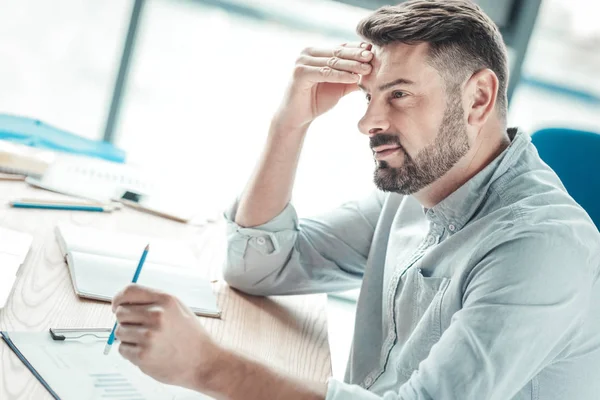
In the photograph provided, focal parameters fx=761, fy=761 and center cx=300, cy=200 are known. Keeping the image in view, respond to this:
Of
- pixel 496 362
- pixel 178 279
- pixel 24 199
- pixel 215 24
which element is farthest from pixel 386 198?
pixel 215 24

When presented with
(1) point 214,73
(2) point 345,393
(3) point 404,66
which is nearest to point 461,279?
(2) point 345,393

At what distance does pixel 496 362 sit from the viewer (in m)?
1.00

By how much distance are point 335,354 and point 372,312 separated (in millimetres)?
1404

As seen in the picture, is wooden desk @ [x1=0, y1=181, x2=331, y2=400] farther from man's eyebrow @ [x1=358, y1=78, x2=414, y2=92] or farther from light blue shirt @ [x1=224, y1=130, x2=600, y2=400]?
man's eyebrow @ [x1=358, y1=78, x2=414, y2=92]

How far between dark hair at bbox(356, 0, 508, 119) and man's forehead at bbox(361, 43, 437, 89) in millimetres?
10

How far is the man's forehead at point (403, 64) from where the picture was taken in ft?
4.22

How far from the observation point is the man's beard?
1.30 metres

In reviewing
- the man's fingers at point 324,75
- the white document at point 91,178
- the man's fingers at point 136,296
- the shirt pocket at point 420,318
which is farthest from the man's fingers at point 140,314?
the white document at point 91,178

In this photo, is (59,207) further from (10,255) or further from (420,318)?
(420,318)

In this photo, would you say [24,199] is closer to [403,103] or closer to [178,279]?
[178,279]

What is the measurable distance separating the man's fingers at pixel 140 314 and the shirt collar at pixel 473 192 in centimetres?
56

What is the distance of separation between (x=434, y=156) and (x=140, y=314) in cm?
60

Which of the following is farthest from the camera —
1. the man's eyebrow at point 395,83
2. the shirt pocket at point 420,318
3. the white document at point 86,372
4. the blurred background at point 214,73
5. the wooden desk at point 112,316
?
the blurred background at point 214,73

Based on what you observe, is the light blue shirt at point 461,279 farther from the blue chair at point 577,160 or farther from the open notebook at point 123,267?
the blue chair at point 577,160
